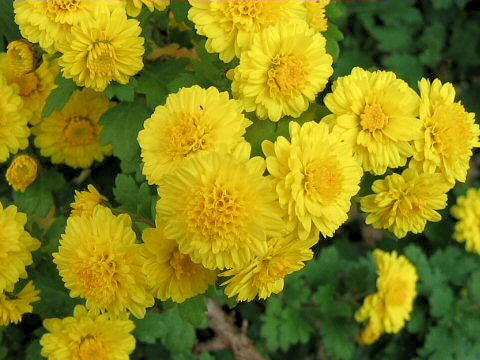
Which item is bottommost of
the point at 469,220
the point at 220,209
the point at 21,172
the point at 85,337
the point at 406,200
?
the point at 469,220

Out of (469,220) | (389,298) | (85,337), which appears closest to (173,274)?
(85,337)

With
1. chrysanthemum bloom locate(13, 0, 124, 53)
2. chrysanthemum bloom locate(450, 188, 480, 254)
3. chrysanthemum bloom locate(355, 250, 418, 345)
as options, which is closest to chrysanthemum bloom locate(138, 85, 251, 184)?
chrysanthemum bloom locate(13, 0, 124, 53)

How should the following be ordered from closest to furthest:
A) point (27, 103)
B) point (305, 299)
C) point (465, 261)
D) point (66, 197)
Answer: point (27, 103) → point (66, 197) → point (305, 299) → point (465, 261)

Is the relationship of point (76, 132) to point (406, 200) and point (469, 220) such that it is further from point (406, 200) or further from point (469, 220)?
point (469, 220)

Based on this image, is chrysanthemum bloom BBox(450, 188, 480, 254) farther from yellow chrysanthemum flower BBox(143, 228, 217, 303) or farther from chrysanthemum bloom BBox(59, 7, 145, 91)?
chrysanthemum bloom BBox(59, 7, 145, 91)

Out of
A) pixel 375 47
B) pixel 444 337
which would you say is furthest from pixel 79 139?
pixel 375 47

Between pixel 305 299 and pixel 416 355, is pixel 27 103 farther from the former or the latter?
pixel 416 355

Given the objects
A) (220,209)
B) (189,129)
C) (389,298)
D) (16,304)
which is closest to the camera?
(220,209)
